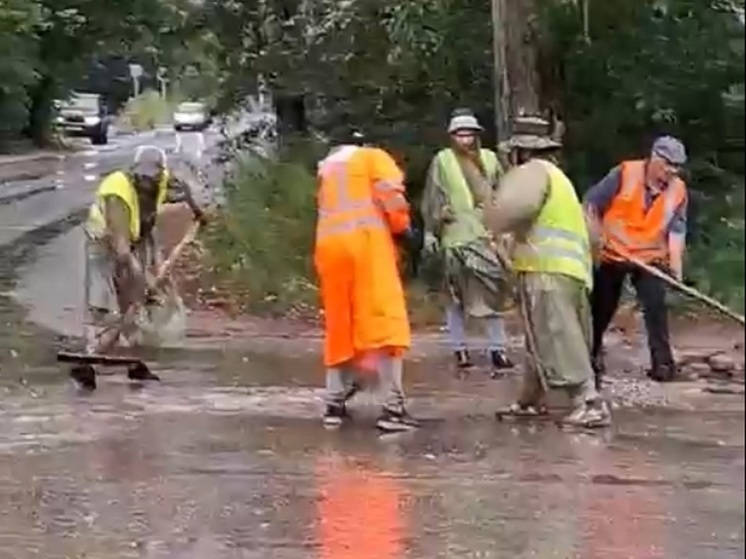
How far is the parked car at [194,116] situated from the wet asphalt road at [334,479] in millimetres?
11356

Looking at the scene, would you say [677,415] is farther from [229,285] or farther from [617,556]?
[229,285]

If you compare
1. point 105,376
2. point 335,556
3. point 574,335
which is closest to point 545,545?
point 335,556

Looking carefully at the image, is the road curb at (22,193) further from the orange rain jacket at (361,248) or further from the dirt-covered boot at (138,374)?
the orange rain jacket at (361,248)

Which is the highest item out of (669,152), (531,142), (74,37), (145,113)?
(74,37)

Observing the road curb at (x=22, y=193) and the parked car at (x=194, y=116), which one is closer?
the parked car at (x=194, y=116)

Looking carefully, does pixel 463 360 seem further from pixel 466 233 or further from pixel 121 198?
pixel 121 198

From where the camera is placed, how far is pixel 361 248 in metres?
10.3

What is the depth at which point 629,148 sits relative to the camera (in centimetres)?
1794

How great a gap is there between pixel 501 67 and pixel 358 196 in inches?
275

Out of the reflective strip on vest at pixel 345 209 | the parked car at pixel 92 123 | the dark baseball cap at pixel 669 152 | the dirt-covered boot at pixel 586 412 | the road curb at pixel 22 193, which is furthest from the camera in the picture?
the parked car at pixel 92 123

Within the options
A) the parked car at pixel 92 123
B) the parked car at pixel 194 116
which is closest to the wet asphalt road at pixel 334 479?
the parked car at pixel 194 116

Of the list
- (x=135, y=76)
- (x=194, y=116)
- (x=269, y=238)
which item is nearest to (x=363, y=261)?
(x=269, y=238)

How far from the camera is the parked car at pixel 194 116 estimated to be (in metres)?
24.0

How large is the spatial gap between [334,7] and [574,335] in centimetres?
987
